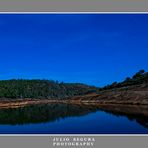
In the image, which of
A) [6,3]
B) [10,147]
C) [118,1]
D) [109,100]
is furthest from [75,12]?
[109,100]

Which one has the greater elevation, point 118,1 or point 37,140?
point 118,1

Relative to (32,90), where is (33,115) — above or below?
below

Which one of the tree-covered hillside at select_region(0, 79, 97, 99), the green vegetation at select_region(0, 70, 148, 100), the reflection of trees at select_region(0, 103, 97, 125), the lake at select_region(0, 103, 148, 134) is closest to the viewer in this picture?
the lake at select_region(0, 103, 148, 134)

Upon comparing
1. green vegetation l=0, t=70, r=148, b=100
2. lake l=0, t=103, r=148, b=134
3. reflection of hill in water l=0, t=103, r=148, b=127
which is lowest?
lake l=0, t=103, r=148, b=134

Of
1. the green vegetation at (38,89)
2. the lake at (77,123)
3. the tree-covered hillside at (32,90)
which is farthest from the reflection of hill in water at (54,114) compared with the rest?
the tree-covered hillside at (32,90)

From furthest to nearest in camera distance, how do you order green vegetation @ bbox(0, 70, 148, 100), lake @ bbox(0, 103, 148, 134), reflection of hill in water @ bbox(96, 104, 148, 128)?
green vegetation @ bbox(0, 70, 148, 100) → reflection of hill in water @ bbox(96, 104, 148, 128) → lake @ bbox(0, 103, 148, 134)

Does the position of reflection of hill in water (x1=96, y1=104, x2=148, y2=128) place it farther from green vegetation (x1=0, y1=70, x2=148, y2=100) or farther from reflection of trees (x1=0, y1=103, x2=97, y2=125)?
reflection of trees (x1=0, y1=103, x2=97, y2=125)

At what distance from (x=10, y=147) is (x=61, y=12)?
2.37 metres

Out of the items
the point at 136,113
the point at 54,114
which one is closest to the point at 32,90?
the point at 54,114

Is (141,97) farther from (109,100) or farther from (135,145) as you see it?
(135,145)

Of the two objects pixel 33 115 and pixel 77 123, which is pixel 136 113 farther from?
pixel 77 123

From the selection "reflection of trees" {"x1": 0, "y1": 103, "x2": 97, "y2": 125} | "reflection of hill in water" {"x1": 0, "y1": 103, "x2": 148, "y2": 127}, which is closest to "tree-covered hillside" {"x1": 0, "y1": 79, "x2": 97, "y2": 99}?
"reflection of trees" {"x1": 0, "y1": 103, "x2": 97, "y2": 125}

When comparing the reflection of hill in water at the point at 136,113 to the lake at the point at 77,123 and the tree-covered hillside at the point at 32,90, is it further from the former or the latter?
the tree-covered hillside at the point at 32,90

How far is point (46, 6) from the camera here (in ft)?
19.1
